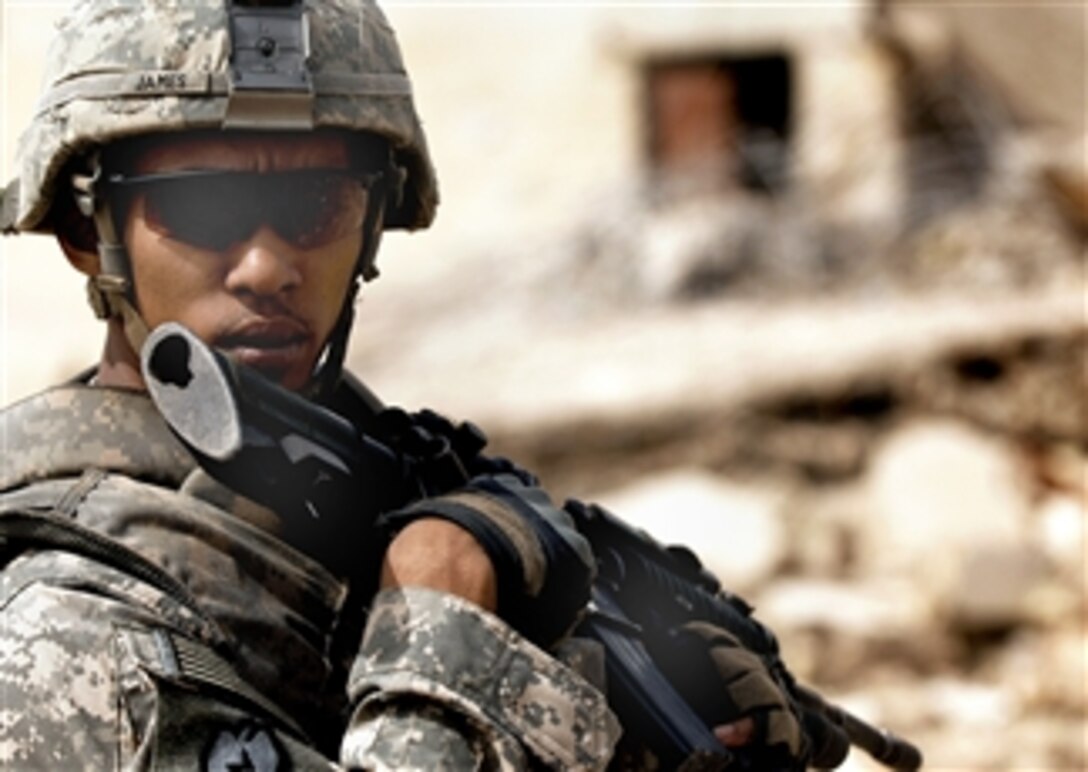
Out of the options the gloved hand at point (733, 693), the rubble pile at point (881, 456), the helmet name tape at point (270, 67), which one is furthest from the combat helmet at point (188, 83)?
the rubble pile at point (881, 456)

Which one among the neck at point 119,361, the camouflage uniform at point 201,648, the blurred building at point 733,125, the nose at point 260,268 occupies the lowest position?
the camouflage uniform at point 201,648

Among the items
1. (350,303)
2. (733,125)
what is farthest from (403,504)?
(733,125)

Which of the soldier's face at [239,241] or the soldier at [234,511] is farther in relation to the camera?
the soldier's face at [239,241]

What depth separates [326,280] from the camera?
2621mm

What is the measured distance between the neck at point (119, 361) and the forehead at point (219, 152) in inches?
7.8

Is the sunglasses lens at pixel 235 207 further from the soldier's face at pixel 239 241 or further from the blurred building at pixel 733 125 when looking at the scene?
the blurred building at pixel 733 125

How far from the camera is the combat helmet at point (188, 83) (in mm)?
2555

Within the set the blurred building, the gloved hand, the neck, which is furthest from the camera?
the blurred building

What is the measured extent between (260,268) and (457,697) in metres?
0.55

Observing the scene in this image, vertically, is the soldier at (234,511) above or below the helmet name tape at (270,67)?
below

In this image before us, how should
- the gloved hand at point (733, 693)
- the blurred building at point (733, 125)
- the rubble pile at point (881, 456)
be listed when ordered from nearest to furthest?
1. the gloved hand at point (733, 693)
2. the rubble pile at point (881, 456)
3. the blurred building at point (733, 125)

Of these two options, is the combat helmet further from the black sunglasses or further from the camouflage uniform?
the camouflage uniform

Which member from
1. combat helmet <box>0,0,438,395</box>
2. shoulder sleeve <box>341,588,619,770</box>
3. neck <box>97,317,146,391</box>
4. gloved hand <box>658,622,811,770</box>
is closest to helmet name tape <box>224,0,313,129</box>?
combat helmet <box>0,0,438,395</box>

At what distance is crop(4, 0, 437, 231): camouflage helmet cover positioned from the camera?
255 cm
